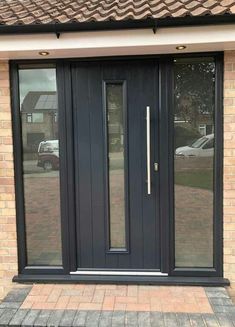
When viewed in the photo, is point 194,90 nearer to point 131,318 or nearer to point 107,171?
point 107,171

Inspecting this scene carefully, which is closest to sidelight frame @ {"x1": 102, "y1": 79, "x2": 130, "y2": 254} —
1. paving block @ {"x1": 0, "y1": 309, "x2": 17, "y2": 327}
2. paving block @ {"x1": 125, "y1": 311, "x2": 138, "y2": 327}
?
paving block @ {"x1": 125, "y1": 311, "x2": 138, "y2": 327}

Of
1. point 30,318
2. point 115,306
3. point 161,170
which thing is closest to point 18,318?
point 30,318

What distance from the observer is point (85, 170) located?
4.49 meters

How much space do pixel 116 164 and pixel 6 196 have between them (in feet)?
4.39

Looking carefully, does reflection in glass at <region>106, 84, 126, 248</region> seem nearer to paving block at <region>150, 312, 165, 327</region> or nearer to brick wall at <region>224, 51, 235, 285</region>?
paving block at <region>150, 312, 165, 327</region>

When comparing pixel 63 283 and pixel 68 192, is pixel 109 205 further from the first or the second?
pixel 63 283

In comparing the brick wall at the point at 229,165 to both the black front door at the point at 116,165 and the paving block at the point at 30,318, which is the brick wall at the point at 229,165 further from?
the paving block at the point at 30,318

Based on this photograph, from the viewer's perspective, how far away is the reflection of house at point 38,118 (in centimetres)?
445

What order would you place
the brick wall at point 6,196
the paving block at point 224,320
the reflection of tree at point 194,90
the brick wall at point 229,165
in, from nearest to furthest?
the paving block at point 224,320, the brick wall at point 229,165, the reflection of tree at point 194,90, the brick wall at point 6,196

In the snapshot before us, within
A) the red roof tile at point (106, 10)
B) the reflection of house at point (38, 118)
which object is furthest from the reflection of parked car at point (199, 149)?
the reflection of house at point (38, 118)

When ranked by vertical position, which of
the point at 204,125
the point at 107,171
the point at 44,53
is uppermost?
the point at 44,53

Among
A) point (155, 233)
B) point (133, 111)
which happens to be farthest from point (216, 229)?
point (133, 111)

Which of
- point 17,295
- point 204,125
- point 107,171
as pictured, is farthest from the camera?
point 107,171

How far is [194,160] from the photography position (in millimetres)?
4363
